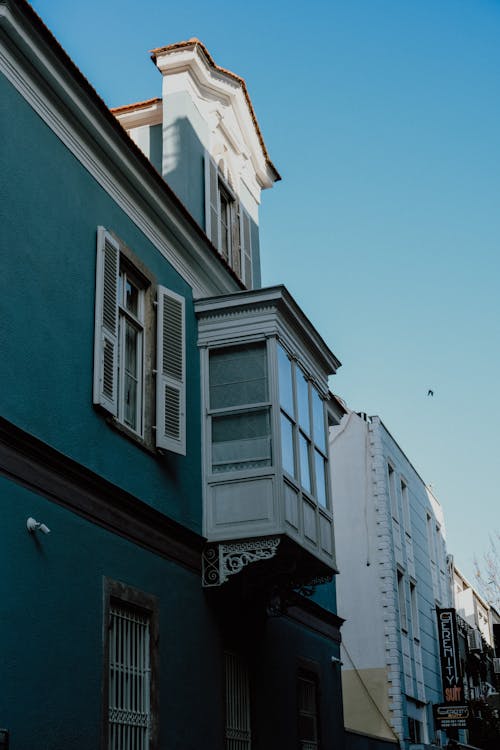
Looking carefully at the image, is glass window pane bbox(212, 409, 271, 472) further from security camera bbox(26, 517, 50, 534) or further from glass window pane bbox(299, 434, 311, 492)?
security camera bbox(26, 517, 50, 534)

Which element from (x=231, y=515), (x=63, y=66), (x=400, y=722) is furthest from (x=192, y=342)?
(x=400, y=722)

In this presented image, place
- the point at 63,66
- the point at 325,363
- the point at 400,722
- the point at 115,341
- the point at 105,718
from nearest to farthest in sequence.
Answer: the point at 105,718
the point at 63,66
the point at 115,341
the point at 325,363
the point at 400,722

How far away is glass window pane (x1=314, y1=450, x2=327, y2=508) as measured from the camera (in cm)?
1384

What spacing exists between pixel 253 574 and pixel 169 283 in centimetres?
372

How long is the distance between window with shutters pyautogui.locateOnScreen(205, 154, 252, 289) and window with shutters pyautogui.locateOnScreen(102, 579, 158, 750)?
6.49 m

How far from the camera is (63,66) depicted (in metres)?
9.97

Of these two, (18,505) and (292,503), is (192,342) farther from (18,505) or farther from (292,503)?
(18,505)

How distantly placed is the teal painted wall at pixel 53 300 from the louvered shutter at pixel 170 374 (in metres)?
0.33

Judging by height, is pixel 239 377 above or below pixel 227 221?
below

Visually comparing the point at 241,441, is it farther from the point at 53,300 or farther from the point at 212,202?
the point at 212,202

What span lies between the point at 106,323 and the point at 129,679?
3559 millimetres

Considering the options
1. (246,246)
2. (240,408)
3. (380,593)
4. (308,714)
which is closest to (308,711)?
(308,714)

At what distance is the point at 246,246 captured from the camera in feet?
55.4

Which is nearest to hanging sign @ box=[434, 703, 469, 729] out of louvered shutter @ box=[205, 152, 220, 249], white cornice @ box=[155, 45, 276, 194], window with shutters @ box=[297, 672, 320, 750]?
window with shutters @ box=[297, 672, 320, 750]
